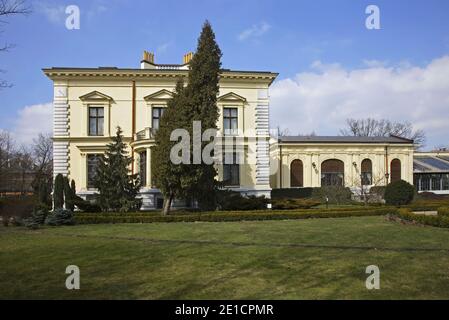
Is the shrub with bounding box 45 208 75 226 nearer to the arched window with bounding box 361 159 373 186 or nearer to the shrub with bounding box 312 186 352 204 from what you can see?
the shrub with bounding box 312 186 352 204

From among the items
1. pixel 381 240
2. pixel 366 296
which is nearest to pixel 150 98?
pixel 381 240

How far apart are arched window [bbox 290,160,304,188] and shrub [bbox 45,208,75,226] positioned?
91.4 ft

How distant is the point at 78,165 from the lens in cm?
3164

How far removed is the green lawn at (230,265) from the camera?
6754 millimetres

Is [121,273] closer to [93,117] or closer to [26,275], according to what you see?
[26,275]

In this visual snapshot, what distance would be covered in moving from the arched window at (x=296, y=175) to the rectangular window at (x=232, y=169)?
Result: 11847 mm

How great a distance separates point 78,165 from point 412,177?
3542 centimetres

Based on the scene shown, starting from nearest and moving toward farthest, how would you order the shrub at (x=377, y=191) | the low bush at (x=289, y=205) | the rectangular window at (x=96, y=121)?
1. the low bush at (x=289, y=205)
2. the rectangular window at (x=96, y=121)
3. the shrub at (x=377, y=191)

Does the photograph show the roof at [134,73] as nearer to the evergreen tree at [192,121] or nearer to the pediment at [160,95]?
the pediment at [160,95]

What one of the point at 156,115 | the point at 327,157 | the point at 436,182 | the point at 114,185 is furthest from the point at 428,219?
the point at 436,182

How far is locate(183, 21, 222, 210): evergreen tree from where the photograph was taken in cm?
2169

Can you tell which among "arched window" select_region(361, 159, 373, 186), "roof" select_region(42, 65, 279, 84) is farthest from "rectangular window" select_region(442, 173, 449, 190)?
"roof" select_region(42, 65, 279, 84)

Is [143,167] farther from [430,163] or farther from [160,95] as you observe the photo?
[430,163]

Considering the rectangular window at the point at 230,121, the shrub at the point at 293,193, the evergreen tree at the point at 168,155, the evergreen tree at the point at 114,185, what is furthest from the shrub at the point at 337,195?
the evergreen tree at the point at 114,185
